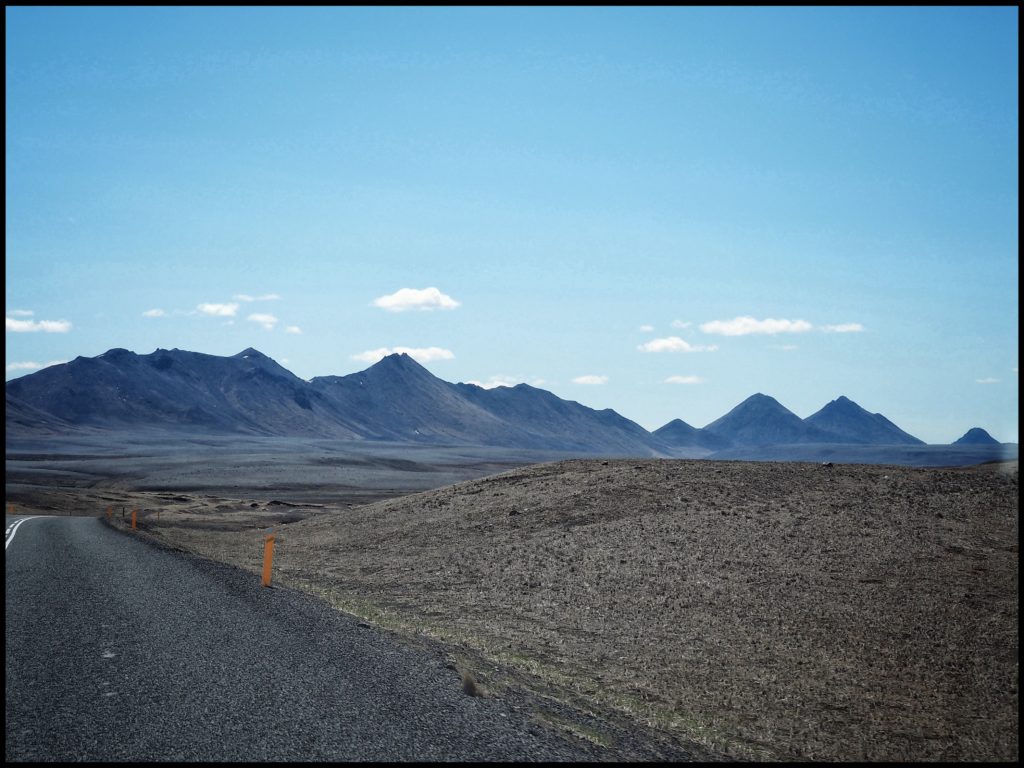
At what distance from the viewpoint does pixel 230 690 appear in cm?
948

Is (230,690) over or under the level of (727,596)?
over

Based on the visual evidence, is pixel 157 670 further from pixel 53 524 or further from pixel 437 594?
pixel 53 524

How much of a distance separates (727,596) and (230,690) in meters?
12.0

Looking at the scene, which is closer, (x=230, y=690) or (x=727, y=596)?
(x=230, y=690)

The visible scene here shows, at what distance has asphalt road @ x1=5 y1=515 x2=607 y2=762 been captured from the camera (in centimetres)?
778

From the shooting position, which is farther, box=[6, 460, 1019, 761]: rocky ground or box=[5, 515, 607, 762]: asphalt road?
box=[6, 460, 1019, 761]: rocky ground

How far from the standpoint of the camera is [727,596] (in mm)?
18125

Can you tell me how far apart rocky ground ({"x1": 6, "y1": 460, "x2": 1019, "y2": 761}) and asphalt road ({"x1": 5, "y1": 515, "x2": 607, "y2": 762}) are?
115 cm

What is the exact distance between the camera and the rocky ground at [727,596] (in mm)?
10422

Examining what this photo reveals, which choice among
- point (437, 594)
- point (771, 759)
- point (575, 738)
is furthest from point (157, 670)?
point (437, 594)

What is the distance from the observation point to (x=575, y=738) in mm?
8430

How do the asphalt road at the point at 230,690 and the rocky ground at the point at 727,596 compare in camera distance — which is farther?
the rocky ground at the point at 727,596

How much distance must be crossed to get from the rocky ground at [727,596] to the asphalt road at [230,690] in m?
1.15

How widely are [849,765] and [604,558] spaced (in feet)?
47.8
